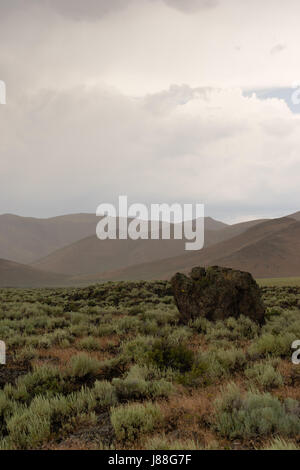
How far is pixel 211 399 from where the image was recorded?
19.4ft

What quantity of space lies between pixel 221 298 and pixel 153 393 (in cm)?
863

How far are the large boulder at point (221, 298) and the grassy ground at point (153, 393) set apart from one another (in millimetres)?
1879

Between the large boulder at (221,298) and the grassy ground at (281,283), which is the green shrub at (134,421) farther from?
the grassy ground at (281,283)

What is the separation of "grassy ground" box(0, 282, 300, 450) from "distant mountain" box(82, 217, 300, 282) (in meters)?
73.9

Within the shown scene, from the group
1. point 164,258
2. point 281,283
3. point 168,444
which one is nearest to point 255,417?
point 168,444

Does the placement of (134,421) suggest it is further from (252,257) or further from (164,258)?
(164,258)

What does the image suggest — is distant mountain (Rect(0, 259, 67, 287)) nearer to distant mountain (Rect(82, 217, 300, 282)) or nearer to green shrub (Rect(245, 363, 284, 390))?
distant mountain (Rect(82, 217, 300, 282))

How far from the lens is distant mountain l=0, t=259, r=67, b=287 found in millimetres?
97662

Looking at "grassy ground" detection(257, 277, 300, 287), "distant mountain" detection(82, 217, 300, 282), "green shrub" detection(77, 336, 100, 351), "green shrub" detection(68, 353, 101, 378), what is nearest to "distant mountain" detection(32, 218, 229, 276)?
"distant mountain" detection(82, 217, 300, 282)

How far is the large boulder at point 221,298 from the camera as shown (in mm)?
14312

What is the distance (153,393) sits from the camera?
6367 mm

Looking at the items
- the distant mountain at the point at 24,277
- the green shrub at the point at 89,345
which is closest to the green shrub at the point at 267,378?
the green shrub at the point at 89,345
